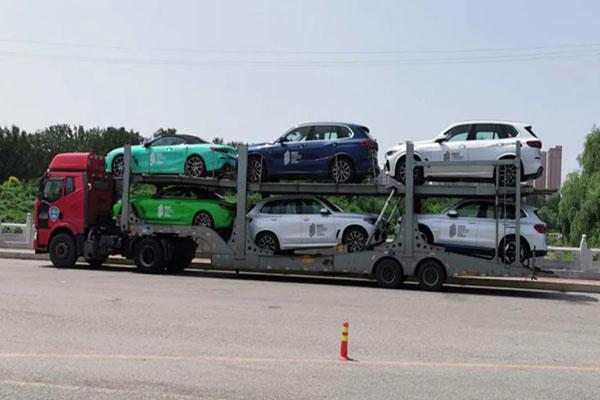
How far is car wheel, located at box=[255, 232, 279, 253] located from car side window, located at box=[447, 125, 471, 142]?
4835 mm

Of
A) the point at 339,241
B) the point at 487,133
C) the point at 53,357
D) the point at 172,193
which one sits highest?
the point at 487,133

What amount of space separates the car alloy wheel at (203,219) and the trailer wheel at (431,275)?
552 centimetres

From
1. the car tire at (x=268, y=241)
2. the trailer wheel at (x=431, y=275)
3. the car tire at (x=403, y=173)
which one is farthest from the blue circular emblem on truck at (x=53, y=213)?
the trailer wheel at (x=431, y=275)

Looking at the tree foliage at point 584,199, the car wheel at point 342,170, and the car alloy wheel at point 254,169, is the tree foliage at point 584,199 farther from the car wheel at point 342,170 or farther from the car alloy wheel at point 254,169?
the car alloy wheel at point 254,169

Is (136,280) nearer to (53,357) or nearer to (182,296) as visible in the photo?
(182,296)

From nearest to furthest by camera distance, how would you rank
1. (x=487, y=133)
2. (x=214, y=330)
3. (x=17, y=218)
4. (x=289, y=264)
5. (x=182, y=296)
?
1. (x=214, y=330)
2. (x=182, y=296)
3. (x=487, y=133)
4. (x=289, y=264)
5. (x=17, y=218)

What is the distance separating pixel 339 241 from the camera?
51.2ft

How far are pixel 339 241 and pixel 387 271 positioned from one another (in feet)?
4.34

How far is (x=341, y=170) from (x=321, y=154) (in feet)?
2.06

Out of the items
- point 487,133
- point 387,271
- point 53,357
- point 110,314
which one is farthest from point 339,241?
point 53,357

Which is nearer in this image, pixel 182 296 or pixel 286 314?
pixel 286 314

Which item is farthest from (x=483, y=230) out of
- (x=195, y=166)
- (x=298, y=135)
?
(x=195, y=166)

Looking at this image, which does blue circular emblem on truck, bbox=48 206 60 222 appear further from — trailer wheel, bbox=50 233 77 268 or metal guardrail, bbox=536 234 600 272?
metal guardrail, bbox=536 234 600 272

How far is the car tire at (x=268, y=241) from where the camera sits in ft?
53.4
